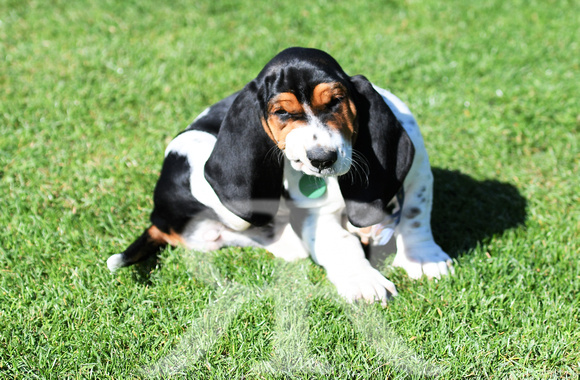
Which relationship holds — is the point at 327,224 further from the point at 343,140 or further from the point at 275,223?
the point at 343,140

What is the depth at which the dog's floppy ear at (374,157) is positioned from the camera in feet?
10.7

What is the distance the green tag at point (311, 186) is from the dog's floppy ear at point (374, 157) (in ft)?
0.99

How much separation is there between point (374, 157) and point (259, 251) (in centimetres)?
120

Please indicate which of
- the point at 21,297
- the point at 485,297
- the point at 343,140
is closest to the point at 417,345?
the point at 485,297

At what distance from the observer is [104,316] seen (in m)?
3.59

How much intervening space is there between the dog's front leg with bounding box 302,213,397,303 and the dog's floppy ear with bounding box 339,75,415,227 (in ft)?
1.13

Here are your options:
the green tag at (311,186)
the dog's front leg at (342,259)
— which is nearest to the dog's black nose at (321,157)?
the green tag at (311,186)

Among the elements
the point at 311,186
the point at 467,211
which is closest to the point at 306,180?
the point at 311,186

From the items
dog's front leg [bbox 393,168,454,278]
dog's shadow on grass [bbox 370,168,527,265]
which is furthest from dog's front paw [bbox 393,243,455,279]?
dog's shadow on grass [bbox 370,168,527,265]

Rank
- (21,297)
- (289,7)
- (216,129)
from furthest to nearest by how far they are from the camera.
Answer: (289,7) → (216,129) → (21,297)

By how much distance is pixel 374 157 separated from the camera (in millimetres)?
3279

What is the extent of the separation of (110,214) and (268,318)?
162 cm

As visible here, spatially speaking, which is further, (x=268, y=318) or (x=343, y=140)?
(x=268, y=318)

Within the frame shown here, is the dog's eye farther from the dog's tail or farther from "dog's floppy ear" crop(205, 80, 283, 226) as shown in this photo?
the dog's tail
